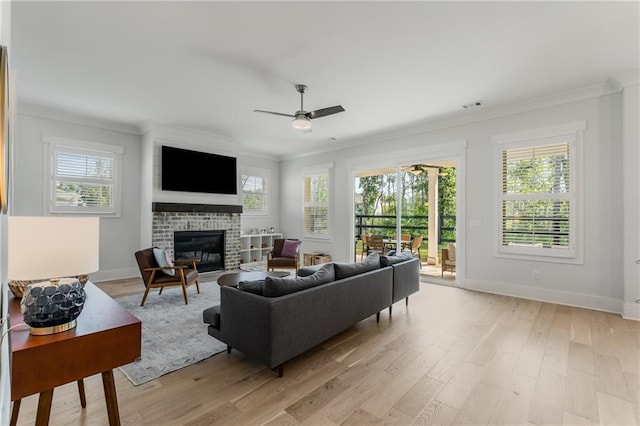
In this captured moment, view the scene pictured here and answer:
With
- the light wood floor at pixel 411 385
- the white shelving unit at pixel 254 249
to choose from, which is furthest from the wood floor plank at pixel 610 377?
the white shelving unit at pixel 254 249

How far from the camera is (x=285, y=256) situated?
610 cm

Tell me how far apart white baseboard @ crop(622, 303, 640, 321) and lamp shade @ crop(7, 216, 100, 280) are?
213 inches

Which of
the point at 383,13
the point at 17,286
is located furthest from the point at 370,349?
the point at 383,13

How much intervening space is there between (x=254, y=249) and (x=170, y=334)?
4.40m

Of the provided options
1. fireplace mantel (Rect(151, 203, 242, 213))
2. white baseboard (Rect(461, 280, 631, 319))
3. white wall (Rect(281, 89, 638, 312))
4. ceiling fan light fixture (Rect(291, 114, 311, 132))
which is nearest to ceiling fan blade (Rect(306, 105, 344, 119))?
ceiling fan light fixture (Rect(291, 114, 311, 132))

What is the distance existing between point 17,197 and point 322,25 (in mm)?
5460

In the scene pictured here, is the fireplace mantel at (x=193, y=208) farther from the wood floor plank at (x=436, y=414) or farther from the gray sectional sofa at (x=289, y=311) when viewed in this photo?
the wood floor plank at (x=436, y=414)

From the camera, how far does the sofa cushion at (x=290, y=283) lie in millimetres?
2338

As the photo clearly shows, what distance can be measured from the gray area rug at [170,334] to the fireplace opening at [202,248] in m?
1.42

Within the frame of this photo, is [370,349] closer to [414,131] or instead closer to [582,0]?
[582,0]

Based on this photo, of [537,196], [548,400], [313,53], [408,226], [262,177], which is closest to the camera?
[548,400]

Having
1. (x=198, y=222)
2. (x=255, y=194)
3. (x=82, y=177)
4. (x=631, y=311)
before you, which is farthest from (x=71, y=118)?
(x=631, y=311)

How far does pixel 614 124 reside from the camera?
3893 mm

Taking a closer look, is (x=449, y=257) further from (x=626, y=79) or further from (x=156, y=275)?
(x=156, y=275)
